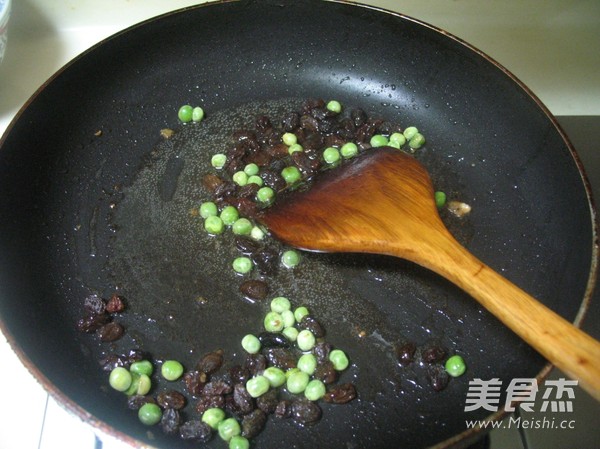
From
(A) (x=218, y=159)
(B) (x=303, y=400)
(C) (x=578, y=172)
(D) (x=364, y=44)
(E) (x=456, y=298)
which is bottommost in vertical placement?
(B) (x=303, y=400)

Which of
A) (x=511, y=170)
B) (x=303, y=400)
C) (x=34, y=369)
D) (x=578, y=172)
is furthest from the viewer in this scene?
(x=511, y=170)

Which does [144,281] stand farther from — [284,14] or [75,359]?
[284,14]

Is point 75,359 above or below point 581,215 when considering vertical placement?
below

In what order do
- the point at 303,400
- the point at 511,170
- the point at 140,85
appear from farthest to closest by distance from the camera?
the point at 140,85 < the point at 511,170 < the point at 303,400

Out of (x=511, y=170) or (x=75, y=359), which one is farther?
(x=511, y=170)

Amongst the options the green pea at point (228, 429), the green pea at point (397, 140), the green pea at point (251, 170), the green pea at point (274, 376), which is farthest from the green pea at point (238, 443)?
the green pea at point (397, 140)

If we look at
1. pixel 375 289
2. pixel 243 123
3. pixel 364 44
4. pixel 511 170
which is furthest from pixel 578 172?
pixel 243 123

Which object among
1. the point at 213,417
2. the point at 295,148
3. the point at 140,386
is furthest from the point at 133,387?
the point at 295,148
